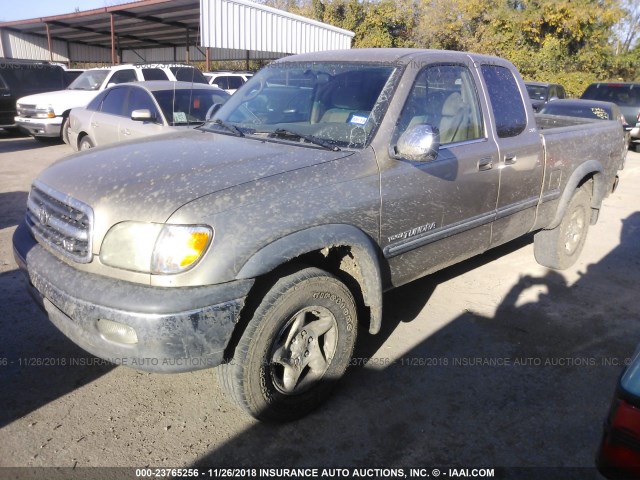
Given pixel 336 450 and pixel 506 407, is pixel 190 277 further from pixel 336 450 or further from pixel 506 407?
pixel 506 407

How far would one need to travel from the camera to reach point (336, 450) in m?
2.73

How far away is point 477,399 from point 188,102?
6407mm

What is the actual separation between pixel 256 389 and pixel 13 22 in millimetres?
27816

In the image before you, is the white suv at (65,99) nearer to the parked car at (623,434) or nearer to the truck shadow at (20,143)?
the truck shadow at (20,143)

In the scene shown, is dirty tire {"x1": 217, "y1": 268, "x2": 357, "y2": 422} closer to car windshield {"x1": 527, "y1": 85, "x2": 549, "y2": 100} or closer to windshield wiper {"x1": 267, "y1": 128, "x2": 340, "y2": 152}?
windshield wiper {"x1": 267, "y1": 128, "x2": 340, "y2": 152}

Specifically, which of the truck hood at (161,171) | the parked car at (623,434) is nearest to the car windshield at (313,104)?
the truck hood at (161,171)

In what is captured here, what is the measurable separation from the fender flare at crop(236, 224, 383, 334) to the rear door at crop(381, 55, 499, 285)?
0.72 ft

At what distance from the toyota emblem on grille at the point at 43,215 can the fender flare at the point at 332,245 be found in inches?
49.4

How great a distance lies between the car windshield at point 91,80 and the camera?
13322mm

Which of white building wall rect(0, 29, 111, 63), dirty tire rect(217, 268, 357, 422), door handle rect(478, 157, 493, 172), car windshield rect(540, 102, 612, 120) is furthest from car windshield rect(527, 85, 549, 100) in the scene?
white building wall rect(0, 29, 111, 63)

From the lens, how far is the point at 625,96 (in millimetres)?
15094

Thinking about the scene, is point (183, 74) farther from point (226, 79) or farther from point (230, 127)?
point (230, 127)

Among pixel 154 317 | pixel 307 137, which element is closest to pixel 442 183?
pixel 307 137

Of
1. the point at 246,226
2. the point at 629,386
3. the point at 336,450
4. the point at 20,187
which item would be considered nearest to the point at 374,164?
the point at 246,226
